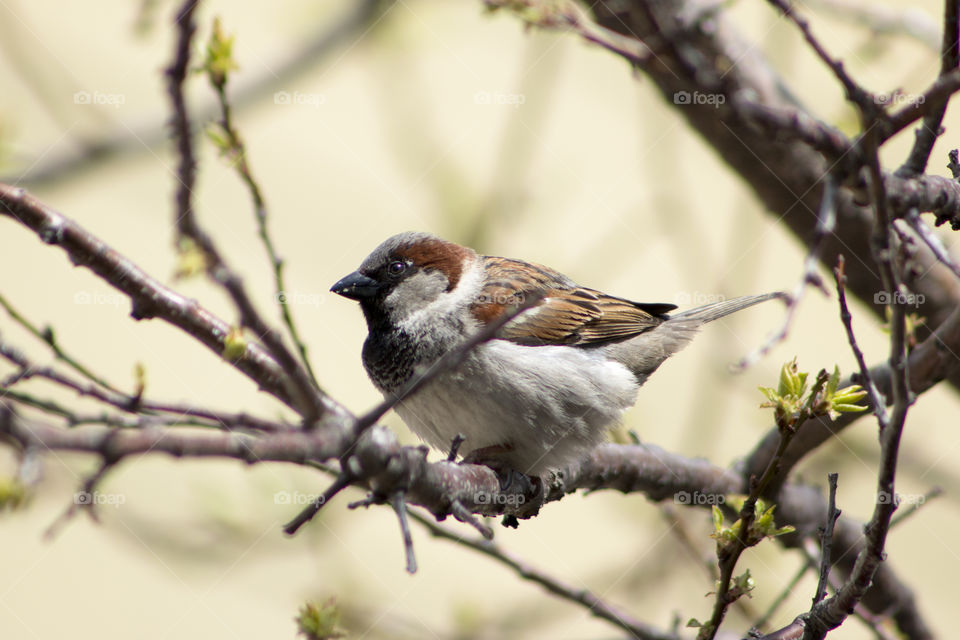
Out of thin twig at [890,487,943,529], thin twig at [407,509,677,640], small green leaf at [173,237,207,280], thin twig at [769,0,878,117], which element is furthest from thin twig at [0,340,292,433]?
thin twig at [890,487,943,529]

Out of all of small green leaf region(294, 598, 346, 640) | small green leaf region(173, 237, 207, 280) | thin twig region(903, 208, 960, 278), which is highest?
thin twig region(903, 208, 960, 278)

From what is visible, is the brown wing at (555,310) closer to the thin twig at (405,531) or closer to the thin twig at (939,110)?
the thin twig at (939,110)

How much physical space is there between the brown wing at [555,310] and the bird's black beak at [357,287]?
0.31 metres

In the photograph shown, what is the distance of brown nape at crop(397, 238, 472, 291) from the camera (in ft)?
8.46

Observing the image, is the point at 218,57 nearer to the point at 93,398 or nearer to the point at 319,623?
the point at 93,398

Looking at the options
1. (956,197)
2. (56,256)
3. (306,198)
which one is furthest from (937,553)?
(56,256)

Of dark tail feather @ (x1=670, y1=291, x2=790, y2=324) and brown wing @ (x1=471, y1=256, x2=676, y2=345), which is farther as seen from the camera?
dark tail feather @ (x1=670, y1=291, x2=790, y2=324)

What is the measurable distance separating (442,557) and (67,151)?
2.39 metres

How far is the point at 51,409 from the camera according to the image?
112 cm

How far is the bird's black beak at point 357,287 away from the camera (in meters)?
2.45

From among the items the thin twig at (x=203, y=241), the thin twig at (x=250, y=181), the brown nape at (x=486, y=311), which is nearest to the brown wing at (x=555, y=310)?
the brown nape at (x=486, y=311)

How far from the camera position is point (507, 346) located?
7.55ft

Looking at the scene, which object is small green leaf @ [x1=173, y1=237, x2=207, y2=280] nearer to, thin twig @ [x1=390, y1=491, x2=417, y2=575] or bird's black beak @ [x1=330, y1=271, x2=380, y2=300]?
thin twig @ [x1=390, y1=491, x2=417, y2=575]

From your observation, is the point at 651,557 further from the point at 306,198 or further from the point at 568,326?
the point at 306,198
